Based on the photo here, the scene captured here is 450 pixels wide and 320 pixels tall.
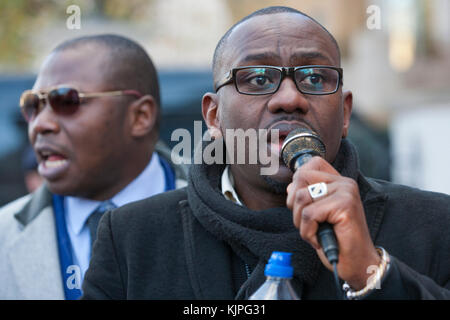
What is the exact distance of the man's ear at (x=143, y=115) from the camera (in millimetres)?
3686

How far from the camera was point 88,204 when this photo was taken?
11.7 feet

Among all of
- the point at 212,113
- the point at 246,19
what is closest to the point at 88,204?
the point at 212,113

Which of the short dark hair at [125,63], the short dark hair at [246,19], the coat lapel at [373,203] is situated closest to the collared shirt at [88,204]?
the short dark hair at [125,63]

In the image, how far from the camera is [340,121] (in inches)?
98.0

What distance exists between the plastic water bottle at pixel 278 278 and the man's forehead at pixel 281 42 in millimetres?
823

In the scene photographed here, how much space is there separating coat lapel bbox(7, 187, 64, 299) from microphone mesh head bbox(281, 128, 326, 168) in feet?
5.63

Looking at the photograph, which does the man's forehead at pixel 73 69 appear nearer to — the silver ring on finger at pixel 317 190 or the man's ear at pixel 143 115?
the man's ear at pixel 143 115

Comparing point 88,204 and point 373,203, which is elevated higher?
point 373,203

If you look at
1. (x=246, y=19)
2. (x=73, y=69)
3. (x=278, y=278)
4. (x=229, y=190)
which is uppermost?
(x=246, y=19)

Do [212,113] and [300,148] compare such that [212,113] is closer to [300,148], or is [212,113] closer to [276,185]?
[276,185]

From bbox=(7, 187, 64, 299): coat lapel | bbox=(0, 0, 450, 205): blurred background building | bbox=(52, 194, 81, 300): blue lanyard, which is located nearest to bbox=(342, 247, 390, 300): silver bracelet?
bbox=(52, 194, 81, 300): blue lanyard

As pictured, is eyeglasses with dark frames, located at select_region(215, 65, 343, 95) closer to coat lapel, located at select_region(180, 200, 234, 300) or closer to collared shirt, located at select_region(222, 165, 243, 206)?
collared shirt, located at select_region(222, 165, 243, 206)

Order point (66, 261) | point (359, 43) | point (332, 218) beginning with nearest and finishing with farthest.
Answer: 1. point (332, 218)
2. point (66, 261)
3. point (359, 43)

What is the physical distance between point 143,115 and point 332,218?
219 centimetres
